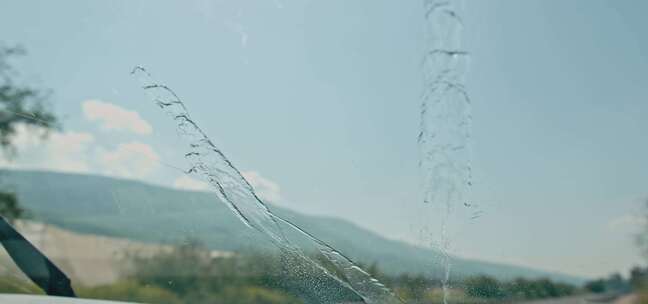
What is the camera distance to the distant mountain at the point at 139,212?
777cm

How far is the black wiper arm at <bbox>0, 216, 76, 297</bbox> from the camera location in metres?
4.78

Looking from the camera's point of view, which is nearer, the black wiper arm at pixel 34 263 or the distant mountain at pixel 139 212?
the black wiper arm at pixel 34 263

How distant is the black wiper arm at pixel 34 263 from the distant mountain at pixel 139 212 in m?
2.15

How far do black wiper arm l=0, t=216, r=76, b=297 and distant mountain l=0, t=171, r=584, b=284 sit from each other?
2.15 metres

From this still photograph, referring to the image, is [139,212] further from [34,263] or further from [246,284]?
[34,263]

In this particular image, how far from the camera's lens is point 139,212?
10.8 meters

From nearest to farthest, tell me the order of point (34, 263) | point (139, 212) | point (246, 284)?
point (34, 263)
point (246, 284)
point (139, 212)

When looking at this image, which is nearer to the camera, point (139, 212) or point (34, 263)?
point (34, 263)

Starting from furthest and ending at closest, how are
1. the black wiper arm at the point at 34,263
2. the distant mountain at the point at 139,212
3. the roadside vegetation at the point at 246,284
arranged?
the distant mountain at the point at 139,212 < the roadside vegetation at the point at 246,284 < the black wiper arm at the point at 34,263

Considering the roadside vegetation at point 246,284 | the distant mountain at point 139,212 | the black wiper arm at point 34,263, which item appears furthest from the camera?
the distant mountain at point 139,212

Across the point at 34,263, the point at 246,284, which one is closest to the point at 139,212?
the point at 246,284

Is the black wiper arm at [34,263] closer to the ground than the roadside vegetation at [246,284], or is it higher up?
closer to the ground

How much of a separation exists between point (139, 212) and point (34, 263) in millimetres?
5969

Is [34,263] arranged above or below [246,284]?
below
